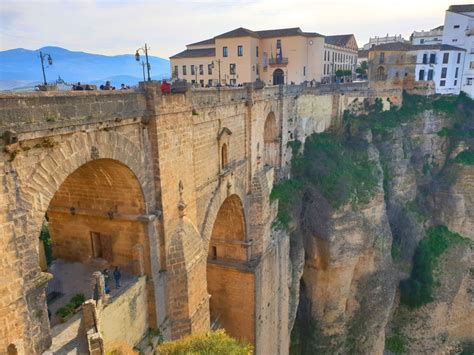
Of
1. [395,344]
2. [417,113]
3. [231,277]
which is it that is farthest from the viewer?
[417,113]

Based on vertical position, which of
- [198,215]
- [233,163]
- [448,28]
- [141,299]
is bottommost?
[141,299]

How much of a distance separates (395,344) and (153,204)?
1053 inches

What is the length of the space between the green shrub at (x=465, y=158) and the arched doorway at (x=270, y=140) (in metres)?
19.3

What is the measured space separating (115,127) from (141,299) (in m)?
4.34

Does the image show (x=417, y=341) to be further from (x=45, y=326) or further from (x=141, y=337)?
(x=45, y=326)

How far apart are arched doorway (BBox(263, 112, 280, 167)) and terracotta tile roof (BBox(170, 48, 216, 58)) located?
2222cm

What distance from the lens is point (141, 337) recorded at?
32.0ft

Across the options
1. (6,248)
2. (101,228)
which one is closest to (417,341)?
(101,228)

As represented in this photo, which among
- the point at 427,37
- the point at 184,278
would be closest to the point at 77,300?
the point at 184,278

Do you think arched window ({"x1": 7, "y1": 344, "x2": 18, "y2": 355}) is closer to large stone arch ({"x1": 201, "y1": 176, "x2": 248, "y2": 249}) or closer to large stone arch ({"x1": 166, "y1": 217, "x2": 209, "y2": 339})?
large stone arch ({"x1": 166, "y1": 217, "x2": 209, "y2": 339})

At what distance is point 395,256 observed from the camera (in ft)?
94.6

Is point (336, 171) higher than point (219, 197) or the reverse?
the reverse

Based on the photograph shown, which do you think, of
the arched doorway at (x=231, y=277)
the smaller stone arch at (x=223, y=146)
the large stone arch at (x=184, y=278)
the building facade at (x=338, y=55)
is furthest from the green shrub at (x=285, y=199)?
the building facade at (x=338, y=55)

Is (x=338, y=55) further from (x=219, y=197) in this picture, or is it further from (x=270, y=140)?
(x=219, y=197)
